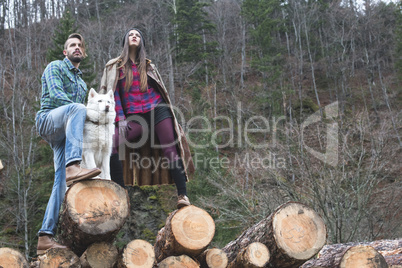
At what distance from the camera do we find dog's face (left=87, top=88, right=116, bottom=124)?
352 cm

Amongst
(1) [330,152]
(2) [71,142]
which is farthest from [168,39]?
(2) [71,142]

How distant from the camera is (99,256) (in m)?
2.74

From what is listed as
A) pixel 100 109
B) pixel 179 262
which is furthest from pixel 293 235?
pixel 100 109

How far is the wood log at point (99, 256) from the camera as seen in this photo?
8.91 feet

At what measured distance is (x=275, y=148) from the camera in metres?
15.3

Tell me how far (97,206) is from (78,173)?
0.37m

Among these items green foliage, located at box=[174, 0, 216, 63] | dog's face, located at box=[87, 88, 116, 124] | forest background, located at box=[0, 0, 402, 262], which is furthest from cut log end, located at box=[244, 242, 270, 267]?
green foliage, located at box=[174, 0, 216, 63]

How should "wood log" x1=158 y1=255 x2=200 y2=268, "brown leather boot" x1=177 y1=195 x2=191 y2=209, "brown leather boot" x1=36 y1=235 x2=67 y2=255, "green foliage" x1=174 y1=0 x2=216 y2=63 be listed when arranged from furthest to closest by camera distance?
"green foliage" x1=174 y1=0 x2=216 y2=63, "brown leather boot" x1=177 y1=195 x2=191 y2=209, "brown leather boot" x1=36 y1=235 x2=67 y2=255, "wood log" x1=158 y1=255 x2=200 y2=268

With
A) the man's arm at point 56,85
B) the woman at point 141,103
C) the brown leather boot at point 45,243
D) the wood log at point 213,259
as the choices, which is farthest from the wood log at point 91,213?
the woman at point 141,103

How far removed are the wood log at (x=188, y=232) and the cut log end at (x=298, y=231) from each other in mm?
544

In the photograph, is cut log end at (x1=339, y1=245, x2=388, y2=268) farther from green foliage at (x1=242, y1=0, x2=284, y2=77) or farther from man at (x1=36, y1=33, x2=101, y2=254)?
green foliage at (x1=242, y1=0, x2=284, y2=77)

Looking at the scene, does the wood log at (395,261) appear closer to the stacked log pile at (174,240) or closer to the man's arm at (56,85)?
the stacked log pile at (174,240)

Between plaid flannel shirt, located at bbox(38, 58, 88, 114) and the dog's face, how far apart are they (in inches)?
8.0

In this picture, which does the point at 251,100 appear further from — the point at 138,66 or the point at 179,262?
the point at 179,262
